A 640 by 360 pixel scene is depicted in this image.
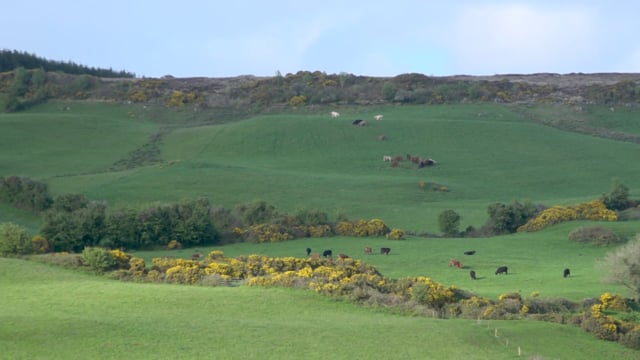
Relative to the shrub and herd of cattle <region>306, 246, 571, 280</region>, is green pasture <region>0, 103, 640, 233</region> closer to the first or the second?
herd of cattle <region>306, 246, 571, 280</region>

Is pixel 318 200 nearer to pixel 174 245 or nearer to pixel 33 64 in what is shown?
pixel 174 245

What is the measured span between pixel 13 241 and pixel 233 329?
19441mm

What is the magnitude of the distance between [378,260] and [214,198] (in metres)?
24.5

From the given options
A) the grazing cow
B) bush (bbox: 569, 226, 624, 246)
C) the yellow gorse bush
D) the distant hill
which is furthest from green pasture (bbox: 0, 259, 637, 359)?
the distant hill

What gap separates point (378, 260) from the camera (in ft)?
182

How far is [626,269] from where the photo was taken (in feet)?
145

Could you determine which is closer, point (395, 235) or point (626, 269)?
point (626, 269)

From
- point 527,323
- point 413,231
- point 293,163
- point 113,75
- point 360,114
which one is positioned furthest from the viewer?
point 113,75

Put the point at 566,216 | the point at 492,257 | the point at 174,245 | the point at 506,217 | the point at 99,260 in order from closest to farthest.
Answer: the point at 99,260
the point at 492,257
the point at 174,245
the point at 566,216
the point at 506,217

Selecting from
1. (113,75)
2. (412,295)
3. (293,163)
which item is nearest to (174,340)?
(412,295)

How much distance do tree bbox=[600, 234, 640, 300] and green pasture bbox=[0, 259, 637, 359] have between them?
6.40 metres

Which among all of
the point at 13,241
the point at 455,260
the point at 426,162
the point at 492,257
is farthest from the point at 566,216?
the point at 13,241

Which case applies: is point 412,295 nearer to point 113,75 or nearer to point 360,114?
point 360,114

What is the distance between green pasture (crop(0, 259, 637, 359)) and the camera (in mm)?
32250
